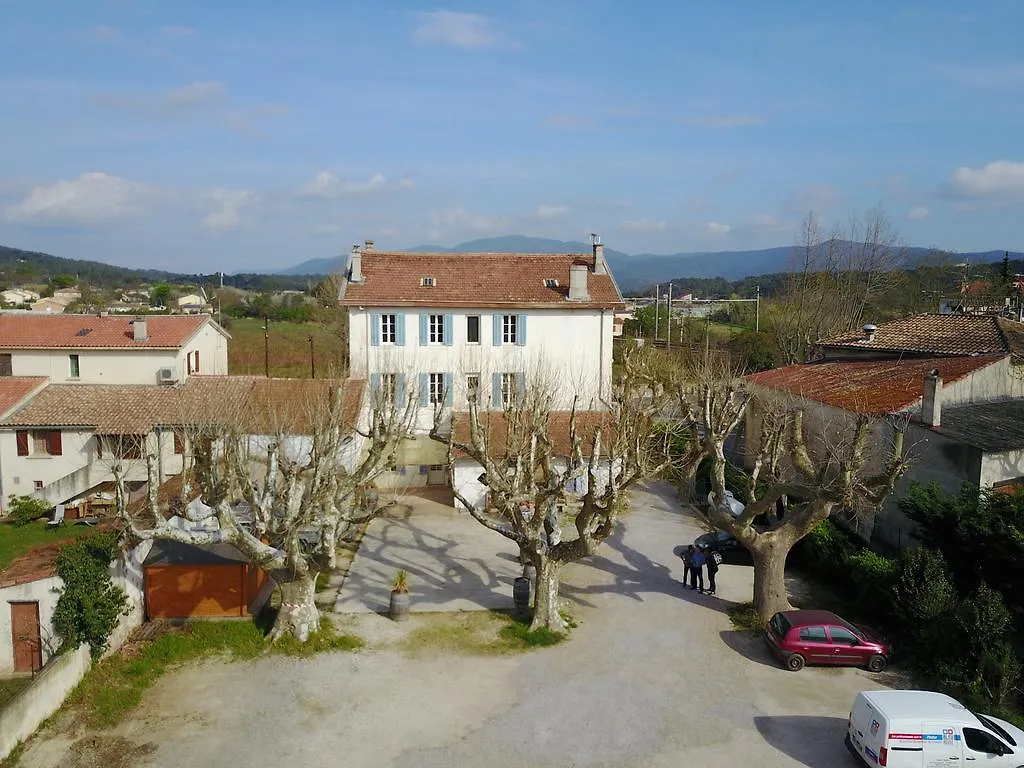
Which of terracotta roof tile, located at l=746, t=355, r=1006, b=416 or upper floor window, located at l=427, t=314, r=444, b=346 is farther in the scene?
upper floor window, located at l=427, t=314, r=444, b=346

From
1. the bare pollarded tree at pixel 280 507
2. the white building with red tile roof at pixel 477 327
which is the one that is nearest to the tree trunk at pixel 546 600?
the bare pollarded tree at pixel 280 507

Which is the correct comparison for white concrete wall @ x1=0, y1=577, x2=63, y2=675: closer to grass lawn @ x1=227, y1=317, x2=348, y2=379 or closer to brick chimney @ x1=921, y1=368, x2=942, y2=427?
brick chimney @ x1=921, y1=368, x2=942, y2=427

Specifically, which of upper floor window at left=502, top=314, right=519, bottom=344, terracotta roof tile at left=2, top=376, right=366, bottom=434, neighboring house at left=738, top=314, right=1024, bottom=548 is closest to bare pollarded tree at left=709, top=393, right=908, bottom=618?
neighboring house at left=738, top=314, right=1024, bottom=548

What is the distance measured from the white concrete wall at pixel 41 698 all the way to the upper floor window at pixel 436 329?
19.2 m

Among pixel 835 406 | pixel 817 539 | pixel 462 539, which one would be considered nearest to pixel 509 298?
pixel 462 539

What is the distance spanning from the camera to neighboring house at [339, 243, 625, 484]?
32.4m

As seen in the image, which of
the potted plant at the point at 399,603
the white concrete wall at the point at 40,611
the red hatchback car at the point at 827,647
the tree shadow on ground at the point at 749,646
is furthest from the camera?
the potted plant at the point at 399,603

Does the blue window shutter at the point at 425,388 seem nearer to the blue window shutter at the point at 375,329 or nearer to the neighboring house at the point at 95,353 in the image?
the blue window shutter at the point at 375,329

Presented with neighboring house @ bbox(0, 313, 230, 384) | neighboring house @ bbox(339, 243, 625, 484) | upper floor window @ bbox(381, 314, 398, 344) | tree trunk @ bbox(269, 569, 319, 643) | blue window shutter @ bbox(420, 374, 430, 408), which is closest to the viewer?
tree trunk @ bbox(269, 569, 319, 643)

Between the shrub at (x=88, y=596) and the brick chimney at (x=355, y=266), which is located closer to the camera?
the shrub at (x=88, y=596)

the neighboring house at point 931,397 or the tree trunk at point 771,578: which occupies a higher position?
the neighboring house at point 931,397

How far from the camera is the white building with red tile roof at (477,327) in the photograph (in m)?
32.5

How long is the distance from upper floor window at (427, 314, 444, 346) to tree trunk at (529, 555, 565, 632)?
16.3m

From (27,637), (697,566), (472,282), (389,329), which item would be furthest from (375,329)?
(27,637)
